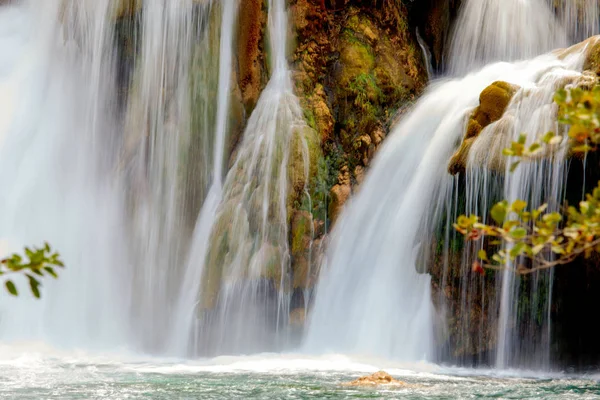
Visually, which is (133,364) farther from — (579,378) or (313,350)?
(579,378)

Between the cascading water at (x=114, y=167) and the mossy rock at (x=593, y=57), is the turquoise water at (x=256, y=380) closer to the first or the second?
the cascading water at (x=114, y=167)

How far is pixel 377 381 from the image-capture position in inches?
486

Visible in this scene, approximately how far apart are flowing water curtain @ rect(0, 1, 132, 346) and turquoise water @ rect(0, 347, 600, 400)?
3284 millimetres

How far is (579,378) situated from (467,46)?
1043cm

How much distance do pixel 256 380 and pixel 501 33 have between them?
38.8 ft

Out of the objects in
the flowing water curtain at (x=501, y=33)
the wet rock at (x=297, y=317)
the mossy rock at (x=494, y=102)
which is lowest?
the wet rock at (x=297, y=317)

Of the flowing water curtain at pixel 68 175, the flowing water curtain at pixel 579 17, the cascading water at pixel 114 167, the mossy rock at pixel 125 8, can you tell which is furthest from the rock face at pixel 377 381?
the mossy rock at pixel 125 8

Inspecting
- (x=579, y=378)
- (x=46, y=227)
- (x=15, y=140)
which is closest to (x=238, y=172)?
(x=46, y=227)

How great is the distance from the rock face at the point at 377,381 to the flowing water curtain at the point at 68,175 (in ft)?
28.9

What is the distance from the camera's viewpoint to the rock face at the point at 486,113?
15115 mm

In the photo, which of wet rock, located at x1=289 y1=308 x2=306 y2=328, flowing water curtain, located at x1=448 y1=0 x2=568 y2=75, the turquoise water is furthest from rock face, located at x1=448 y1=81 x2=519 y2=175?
flowing water curtain, located at x1=448 y1=0 x2=568 y2=75

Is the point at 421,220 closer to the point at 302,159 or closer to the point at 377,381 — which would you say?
the point at 302,159

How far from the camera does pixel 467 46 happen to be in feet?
71.6

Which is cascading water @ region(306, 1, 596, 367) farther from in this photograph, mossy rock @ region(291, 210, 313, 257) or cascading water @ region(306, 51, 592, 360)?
mossy rock @ region(291, 210, 313, 257)
